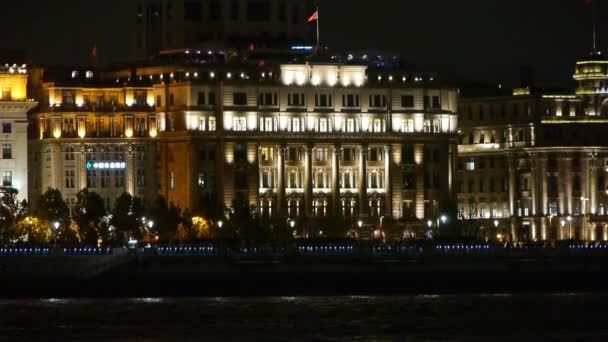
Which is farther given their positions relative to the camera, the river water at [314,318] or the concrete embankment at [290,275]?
the concrete embankment at [290,275]

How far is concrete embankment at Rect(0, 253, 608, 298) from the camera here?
181375 millimetres

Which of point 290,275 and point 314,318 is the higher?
point 290,275

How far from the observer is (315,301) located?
17700 centimetres

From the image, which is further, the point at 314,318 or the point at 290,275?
the point at 290,275

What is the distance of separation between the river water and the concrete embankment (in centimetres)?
333

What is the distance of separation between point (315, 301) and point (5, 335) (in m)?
35.1

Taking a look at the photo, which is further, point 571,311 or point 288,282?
point 288,282

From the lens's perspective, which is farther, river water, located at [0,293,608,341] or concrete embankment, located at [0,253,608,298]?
concrete embankment, located at [0,253,608,298]

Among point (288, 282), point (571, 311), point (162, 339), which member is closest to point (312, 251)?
point (288, 282)

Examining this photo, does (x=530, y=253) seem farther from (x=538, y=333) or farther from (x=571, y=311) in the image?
(x=538, y=333)

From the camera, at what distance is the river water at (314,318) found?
485ft

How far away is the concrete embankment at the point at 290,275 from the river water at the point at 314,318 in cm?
333

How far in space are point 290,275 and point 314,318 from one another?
28.8m

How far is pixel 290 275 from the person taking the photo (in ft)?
616
